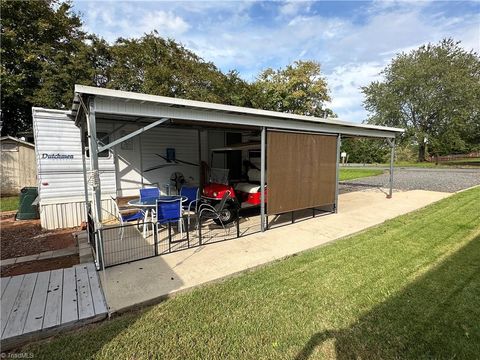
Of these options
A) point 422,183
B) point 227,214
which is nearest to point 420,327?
point 227,214

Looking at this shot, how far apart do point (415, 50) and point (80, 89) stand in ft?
128

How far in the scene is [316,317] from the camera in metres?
2.69

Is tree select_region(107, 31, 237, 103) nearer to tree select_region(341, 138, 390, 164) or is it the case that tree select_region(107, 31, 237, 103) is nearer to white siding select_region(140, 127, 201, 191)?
white siding select_region(140, 127, 201, 191)

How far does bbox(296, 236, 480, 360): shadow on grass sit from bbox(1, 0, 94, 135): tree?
1573 cm

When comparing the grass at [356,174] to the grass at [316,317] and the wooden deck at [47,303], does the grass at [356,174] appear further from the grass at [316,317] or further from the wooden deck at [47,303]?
the wooden deck at [47,303]

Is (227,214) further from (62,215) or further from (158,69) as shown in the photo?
(158,69)

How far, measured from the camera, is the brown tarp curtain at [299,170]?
5.68 metres

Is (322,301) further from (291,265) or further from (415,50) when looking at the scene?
(415,50)

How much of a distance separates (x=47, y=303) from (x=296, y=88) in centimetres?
2471

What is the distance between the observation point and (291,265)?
3.92 meters

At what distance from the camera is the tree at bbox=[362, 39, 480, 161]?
90.7ft

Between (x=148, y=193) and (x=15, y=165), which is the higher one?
(x=15, y=165)

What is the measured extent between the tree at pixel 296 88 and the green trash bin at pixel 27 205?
59.0ft

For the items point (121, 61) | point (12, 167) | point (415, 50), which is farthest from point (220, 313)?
point (415, 50)
